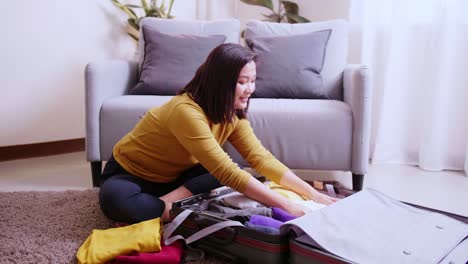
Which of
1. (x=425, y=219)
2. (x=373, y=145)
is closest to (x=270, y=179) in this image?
(x=425, y=219)

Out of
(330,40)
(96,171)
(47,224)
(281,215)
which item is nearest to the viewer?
(281,215)

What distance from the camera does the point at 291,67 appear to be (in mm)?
1921

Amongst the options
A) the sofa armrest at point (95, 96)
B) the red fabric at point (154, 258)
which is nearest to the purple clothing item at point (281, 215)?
the red fabric at point (154, 258)

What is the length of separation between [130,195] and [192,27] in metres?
1.15

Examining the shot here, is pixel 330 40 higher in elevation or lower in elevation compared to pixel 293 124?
higher

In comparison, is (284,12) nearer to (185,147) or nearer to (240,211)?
(185,147)

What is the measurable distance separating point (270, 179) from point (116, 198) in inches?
18.5

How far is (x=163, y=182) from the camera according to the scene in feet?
4.67

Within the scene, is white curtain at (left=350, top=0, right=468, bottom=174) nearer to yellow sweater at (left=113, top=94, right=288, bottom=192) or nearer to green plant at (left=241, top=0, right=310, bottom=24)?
green plant at (left=241, top=0, right=310, bottom=24)

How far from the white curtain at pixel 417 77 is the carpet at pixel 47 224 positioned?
1.49 m

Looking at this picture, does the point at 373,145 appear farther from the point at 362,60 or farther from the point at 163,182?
the point at 163,182

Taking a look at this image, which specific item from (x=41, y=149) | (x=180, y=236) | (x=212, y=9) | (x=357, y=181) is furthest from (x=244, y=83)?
(x=212, y=9)

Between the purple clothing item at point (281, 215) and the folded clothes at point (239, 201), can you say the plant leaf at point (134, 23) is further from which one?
the purple clothing item at point (281, 215)

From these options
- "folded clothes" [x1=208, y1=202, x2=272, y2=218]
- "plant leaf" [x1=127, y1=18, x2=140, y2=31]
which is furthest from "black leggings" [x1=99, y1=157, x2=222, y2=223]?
"plant leaf" [x1=127, y1=18, x2=140, y2=31]
